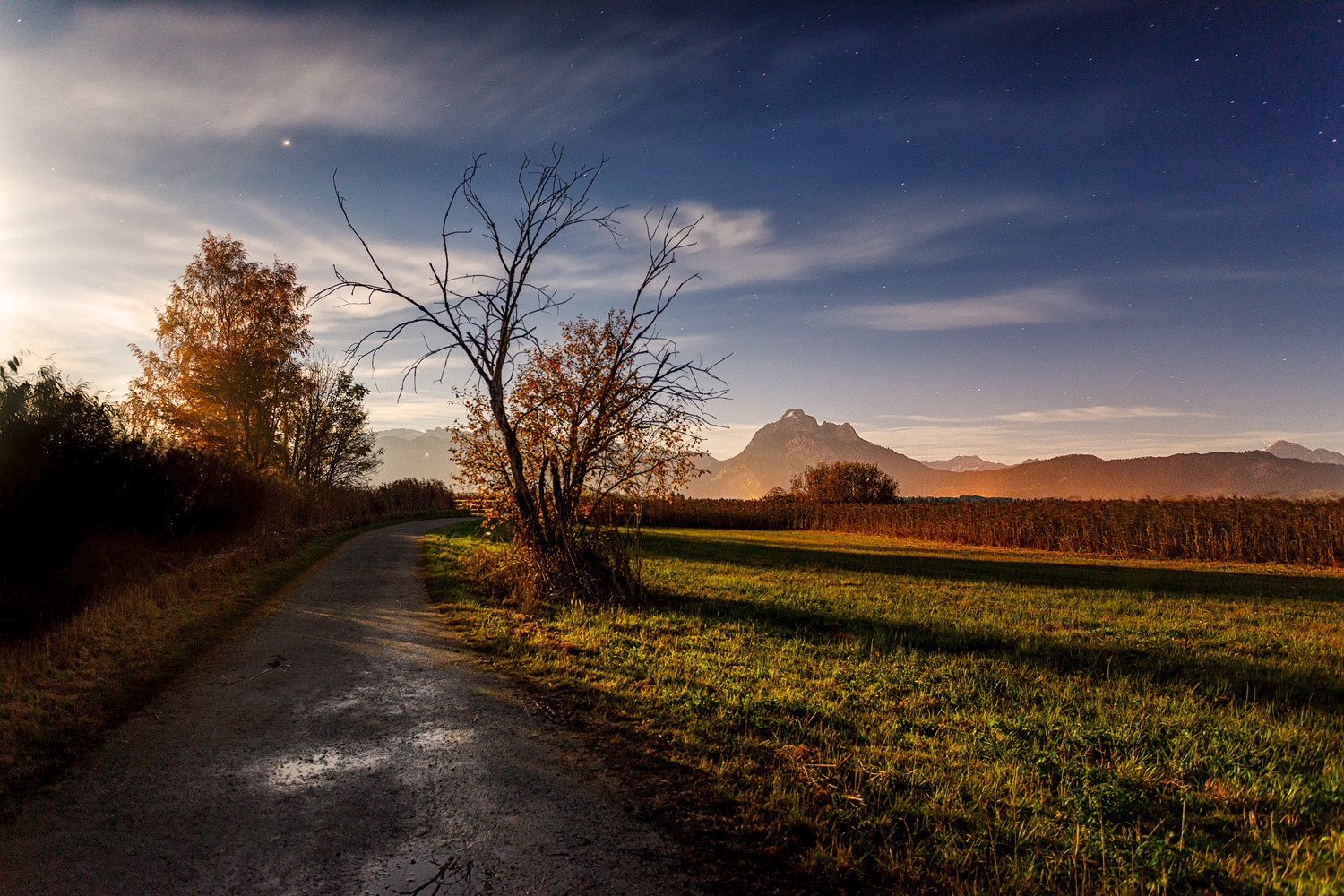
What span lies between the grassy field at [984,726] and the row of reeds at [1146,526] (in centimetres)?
405

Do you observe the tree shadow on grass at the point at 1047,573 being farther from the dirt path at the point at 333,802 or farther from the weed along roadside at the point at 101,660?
the dirt path at the point at 333,802

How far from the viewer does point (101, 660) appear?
7145 millimetres

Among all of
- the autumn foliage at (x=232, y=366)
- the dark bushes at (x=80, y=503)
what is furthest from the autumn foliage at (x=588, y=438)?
the autumn foliage at (x=232, y=366)

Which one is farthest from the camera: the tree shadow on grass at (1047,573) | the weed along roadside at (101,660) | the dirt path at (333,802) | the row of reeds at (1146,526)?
the row of reeds at (1146,526)

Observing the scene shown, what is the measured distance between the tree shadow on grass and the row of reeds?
12.9ft

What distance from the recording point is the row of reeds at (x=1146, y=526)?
78.8ft

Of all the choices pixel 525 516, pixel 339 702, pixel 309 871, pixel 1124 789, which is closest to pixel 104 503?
pixel 525 516

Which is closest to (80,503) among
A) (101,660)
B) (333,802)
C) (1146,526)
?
(101,660)

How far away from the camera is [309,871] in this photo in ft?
10.8

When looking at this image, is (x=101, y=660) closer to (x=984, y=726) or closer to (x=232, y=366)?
(x=984, y=726)

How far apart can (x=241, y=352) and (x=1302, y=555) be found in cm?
4677

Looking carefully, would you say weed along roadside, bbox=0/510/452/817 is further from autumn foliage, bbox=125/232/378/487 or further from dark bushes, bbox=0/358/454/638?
autumn foliage, bbox=125/232/378/487

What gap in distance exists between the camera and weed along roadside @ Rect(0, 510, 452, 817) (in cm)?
493

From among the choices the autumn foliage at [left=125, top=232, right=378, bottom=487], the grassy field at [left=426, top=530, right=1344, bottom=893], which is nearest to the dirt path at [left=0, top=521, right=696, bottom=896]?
the grassy field at [left=426, top=530, right=1344, bottom=893]
